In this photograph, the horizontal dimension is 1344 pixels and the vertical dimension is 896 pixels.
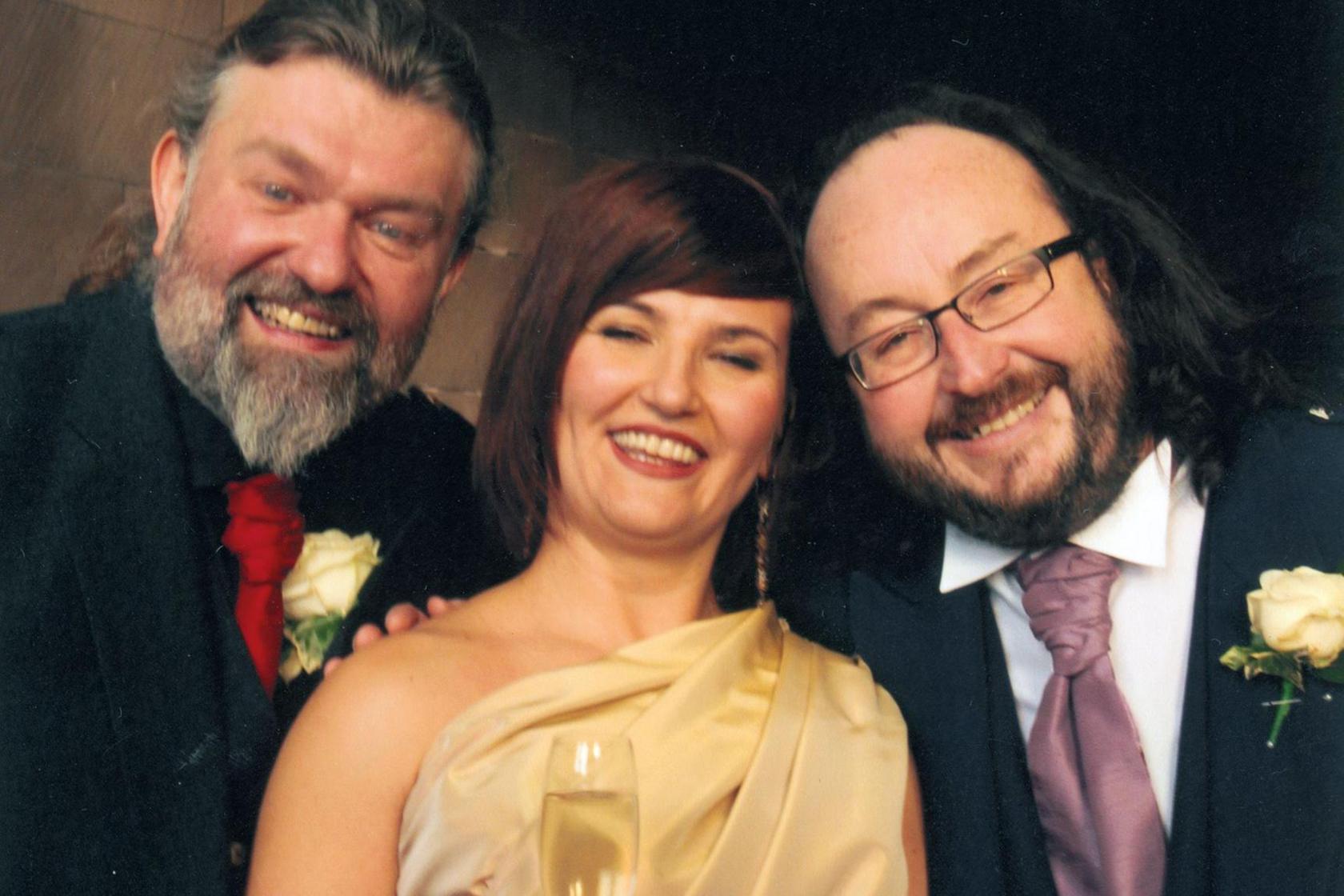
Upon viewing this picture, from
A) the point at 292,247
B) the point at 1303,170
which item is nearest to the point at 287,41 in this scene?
the point at 292,247

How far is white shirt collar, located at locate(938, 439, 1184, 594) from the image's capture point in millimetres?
1947

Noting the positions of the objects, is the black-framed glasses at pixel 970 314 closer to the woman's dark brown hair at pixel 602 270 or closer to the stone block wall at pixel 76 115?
the woman's dark brown hair at pixel 602 270

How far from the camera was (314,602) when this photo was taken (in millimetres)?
1965

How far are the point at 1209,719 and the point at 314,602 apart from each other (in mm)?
1500

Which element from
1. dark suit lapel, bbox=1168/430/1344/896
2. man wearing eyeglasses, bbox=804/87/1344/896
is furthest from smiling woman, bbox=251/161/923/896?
dark suit lapel, bbox=1168/430/1344/896

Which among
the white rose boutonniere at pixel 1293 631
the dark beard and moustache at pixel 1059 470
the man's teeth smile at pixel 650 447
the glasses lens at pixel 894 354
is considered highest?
the glasses lens at pixel 894 354

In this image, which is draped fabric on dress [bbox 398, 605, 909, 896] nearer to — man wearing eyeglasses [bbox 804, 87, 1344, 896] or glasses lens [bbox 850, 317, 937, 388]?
man wearing eyeglasses [bbox 804, 87, 1344, 896]

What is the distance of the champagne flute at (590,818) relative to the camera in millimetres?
1253

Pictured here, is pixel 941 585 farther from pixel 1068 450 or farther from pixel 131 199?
pixel 131 199

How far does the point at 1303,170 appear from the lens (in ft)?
11.0

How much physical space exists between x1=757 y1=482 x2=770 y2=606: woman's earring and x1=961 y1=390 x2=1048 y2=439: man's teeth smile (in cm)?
37

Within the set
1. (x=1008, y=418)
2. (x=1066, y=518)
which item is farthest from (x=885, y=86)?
(x=1066, y=518)

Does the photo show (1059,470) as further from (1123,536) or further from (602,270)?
(602,270)

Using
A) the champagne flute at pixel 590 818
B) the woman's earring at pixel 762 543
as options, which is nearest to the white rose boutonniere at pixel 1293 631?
the woman's earring at pixel 762 543
